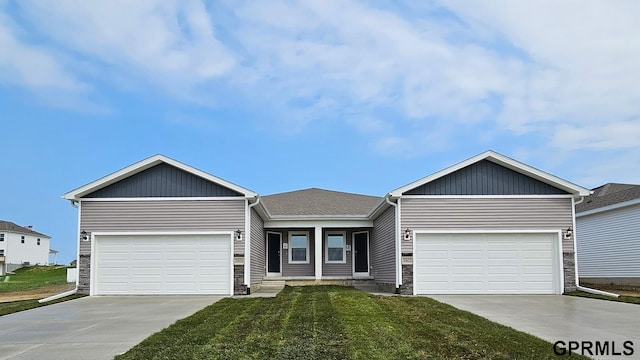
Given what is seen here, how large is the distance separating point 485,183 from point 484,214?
0.91m

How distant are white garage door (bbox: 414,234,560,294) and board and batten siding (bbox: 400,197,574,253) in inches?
12.1

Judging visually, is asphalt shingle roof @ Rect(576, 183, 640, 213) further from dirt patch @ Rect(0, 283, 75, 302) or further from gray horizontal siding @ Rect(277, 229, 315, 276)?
dirt patch @ Rect(0, 283, 75, 302)

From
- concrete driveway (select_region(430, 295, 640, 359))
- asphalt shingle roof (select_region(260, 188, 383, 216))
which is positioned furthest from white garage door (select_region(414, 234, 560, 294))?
asphalt shingle roof (select_region(260, 188, 383, 216))

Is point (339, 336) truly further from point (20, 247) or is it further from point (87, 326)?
point (20, 247)

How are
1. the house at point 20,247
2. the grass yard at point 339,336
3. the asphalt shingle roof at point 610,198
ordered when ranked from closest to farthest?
the grass yard at point 339,336 → the asphalt shingle roof at point 610,198 → the house at point 20,247

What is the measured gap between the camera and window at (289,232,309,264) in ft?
75.0

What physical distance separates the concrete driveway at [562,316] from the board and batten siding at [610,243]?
570 centimetres

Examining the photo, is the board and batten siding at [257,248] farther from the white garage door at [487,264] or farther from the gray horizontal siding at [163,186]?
the white garage door at [487,264]

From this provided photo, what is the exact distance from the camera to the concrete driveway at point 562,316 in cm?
803

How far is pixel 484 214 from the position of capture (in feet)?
53.4

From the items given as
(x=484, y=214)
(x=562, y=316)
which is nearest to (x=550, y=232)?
(x=484, y=214)

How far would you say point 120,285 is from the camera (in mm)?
16625

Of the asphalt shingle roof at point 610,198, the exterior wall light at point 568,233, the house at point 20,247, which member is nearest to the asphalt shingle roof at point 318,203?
the exterior wall light at point 568,233

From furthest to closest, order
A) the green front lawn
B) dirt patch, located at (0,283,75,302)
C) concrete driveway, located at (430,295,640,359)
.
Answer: the green front lawn
dirt patch, located at (0,283,75,302)
concrete driveway, located at (430,295,640,359)
